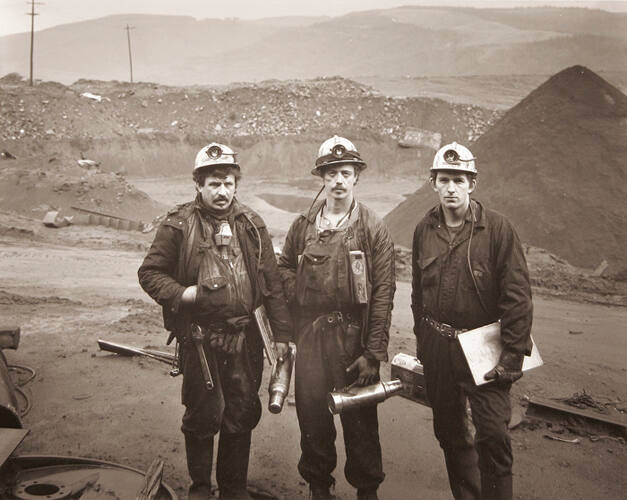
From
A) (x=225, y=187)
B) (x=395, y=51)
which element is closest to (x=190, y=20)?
(x=395, y=51)

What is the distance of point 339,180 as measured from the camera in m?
3.67

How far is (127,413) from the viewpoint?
534 centimetres

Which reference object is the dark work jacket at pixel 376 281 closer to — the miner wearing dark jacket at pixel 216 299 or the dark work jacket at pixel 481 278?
the dark work jacket at pixel 481 278

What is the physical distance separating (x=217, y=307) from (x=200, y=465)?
1000mm

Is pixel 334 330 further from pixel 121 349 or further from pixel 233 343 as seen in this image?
pixel 121 349

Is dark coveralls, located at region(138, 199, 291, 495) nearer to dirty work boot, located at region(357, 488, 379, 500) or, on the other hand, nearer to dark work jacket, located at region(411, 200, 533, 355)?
dirty work boot, located at region(357, 488, 379, 500)

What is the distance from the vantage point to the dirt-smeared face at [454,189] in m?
3.58

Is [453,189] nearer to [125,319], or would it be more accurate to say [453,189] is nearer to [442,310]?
[442,310]

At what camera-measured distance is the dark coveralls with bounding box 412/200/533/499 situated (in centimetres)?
338

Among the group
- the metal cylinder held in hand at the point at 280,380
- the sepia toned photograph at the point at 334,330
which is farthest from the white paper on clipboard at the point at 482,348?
the metal cylinder held in hand at the point at 280,380

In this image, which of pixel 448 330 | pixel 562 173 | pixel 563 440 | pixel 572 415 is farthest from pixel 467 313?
pixel 562 173

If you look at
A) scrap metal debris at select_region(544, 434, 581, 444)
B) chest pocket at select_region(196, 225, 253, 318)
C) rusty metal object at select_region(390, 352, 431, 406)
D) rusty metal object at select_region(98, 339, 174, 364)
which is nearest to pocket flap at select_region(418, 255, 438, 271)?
rusty metal object at select_region(390, 352, 431, 406)

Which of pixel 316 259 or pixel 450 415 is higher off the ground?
pixel 316 259

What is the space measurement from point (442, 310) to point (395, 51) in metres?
71.5
